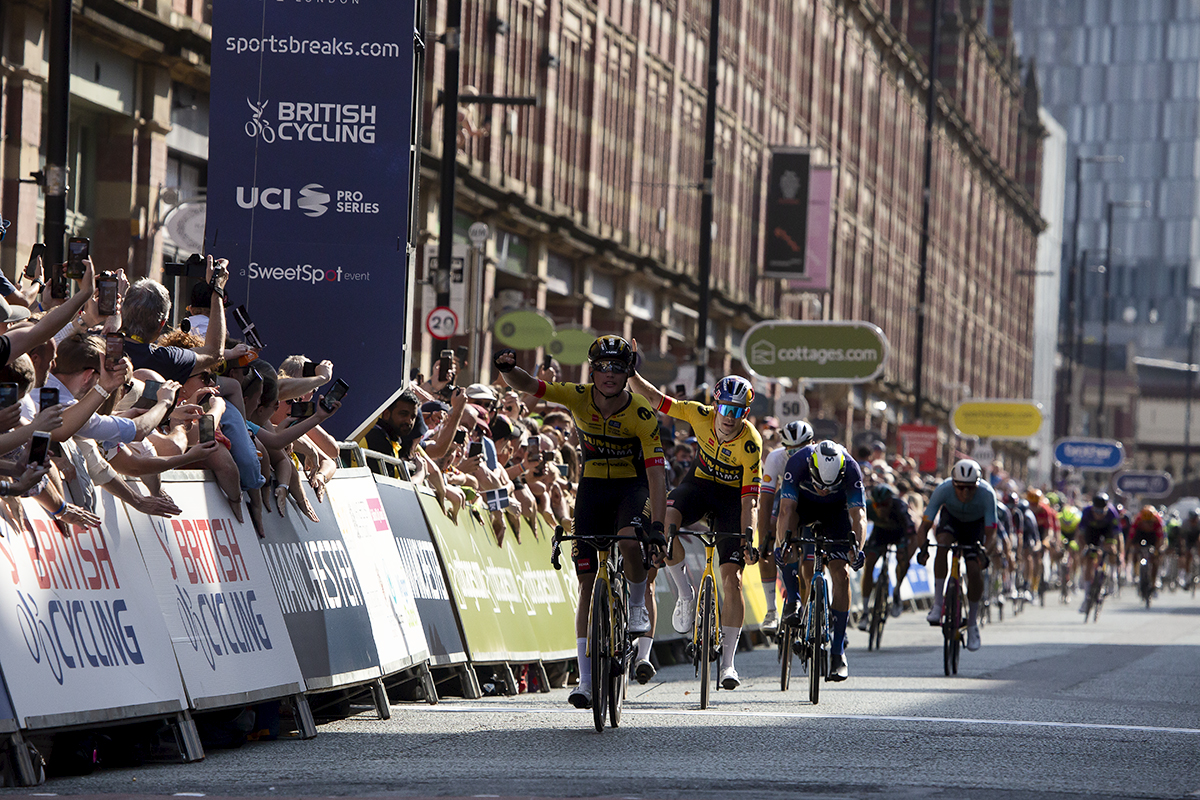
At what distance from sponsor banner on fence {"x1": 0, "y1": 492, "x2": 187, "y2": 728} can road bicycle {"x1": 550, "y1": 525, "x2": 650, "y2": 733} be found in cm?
230

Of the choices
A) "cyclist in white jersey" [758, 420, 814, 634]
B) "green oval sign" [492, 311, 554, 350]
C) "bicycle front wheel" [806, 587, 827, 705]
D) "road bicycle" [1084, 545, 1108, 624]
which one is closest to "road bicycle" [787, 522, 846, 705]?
"bicycle front wheel" [806, 587, 827, 705]

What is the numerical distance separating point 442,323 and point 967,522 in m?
6.56

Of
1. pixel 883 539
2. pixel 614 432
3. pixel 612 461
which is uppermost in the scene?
pixel 614 432

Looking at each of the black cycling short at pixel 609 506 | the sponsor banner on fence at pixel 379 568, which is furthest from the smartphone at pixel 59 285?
the black cycling short at pixel 609 506

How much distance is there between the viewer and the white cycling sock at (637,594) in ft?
36.5

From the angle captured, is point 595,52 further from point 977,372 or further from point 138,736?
point 977,372

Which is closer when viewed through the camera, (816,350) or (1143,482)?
(816,350)

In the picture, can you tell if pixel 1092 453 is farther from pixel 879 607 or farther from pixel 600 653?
pixel 600 653

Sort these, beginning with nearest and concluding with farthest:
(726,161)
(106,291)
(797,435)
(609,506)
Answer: (106,291), (609,506), (797,435), (726,161)

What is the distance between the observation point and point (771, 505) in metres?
14.6

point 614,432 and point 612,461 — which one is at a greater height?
point 614,432

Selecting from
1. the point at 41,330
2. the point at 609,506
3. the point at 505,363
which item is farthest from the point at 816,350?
the point at 41,330

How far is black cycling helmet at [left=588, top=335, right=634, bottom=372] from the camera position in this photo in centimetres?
1063

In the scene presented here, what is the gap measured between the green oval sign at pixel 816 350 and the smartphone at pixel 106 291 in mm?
20287
